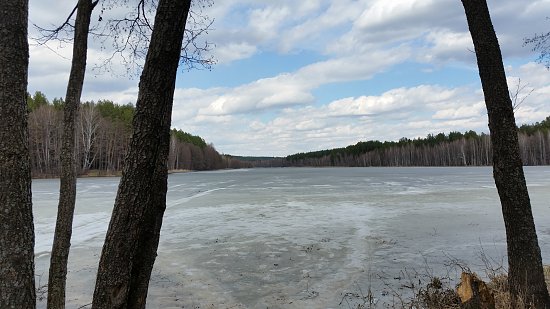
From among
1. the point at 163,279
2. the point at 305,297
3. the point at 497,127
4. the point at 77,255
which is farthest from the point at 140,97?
the point at 77,255

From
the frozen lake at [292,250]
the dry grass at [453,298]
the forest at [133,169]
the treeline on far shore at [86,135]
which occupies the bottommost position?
the frozen lake at [292,250]

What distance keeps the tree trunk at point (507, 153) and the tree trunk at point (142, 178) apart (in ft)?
10.7

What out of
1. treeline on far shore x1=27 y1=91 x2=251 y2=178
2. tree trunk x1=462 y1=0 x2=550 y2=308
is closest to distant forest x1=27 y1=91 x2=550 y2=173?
treeline on far shore x1=27 y1=91 x2=251 y2=178

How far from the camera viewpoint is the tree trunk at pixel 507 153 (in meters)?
4.26

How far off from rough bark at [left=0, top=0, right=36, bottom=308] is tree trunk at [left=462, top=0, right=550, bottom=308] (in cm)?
414

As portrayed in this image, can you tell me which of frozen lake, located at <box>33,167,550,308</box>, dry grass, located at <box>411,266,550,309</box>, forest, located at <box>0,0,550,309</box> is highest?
forest, located at <box>0,0,550,309</box>

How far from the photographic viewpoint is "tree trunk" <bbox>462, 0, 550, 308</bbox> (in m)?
4.26

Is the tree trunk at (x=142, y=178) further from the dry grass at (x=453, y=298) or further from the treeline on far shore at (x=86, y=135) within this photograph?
the treeline on far shore at (x=86, y=135)

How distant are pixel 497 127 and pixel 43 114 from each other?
69.3 metres

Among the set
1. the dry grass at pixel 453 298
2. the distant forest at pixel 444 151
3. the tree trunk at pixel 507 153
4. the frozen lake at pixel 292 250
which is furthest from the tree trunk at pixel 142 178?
the distant forest at pixel 444 151

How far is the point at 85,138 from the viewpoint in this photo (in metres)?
60.7

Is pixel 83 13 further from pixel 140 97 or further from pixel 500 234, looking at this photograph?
pixel 500 234

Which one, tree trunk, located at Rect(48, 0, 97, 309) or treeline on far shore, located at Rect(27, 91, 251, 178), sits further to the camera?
treeline on far shore, located at Rect(27, 91, 251, 178)

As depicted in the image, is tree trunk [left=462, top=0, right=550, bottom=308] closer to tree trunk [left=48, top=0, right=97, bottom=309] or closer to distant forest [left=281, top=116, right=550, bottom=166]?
tree trunk [left=48, top=0, right=97, bottom=309]
